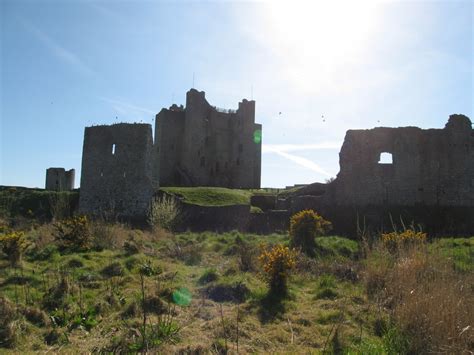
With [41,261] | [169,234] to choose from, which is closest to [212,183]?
[169,234]

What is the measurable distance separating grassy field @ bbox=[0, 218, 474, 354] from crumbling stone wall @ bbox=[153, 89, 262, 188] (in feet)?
92.8

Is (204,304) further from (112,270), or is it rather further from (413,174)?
(413,174)

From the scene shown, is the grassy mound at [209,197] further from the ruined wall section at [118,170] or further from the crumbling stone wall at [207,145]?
the crumbling stone wall at [207,145]

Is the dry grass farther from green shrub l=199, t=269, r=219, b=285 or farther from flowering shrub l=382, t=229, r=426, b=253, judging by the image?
green shrub l=199, t=269, r=219, b=285

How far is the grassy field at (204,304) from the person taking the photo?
18.4ft

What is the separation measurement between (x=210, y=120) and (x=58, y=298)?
118 ft

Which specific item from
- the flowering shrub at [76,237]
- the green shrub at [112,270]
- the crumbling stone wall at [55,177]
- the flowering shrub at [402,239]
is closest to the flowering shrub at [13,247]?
the flowering shrub at [76,237]

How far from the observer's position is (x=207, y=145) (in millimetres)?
41875

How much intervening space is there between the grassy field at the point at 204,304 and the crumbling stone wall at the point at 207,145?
Answer: 2827cm

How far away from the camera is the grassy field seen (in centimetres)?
560

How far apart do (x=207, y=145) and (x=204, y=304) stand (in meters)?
34.9

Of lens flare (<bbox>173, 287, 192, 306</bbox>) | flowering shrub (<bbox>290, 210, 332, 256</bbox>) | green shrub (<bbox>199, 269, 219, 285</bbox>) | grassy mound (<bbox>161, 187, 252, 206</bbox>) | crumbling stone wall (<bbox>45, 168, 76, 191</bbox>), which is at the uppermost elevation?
crumbling stone wall (<bbox>45, 168, 76, 191</bbox>)

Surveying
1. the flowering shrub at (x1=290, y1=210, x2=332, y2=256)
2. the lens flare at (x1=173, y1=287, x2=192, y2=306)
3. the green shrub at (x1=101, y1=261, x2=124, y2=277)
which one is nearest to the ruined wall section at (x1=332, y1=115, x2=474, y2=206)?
the flowering shrub at (x1=290, y1=210, x2=332, y2=256)

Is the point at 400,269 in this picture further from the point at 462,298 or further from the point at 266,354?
the point at 266,354
